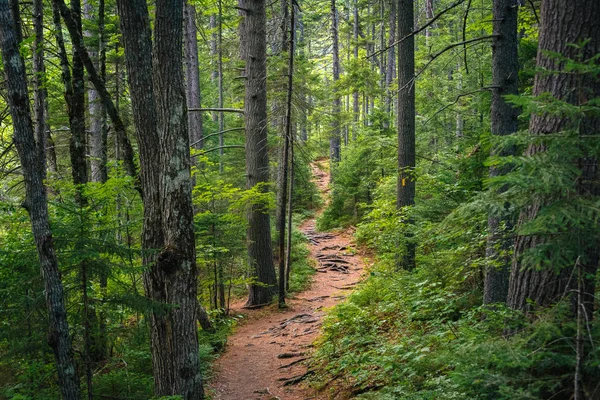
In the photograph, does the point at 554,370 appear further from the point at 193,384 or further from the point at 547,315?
the point at 193,384

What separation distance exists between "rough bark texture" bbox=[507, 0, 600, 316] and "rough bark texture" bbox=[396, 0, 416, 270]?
20.2ft

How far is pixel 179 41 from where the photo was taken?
5.22m

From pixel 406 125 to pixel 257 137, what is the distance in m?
4.09

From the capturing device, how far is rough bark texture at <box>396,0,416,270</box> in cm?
981

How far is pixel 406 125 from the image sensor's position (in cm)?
1010

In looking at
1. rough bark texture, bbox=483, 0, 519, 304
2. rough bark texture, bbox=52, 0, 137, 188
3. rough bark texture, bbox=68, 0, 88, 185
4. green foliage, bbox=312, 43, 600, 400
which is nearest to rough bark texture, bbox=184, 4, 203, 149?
green foliage, bbox=312, 43, 600, 400

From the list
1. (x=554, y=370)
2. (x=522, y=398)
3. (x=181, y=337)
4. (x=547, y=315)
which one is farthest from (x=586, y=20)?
(x=181, y=337)

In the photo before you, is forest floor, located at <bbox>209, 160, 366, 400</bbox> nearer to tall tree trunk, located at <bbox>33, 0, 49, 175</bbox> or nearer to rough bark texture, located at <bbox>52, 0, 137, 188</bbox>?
rough bark texture, located at <bbox>52, 0, 137, 188</bbox>

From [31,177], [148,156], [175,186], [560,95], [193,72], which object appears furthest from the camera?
[193,72]

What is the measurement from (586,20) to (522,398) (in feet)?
9.72

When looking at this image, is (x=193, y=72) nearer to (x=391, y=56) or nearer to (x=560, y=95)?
(x=391, y=56)

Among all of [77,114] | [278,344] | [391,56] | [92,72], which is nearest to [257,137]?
[77,114]

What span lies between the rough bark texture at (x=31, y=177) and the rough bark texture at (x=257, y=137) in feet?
21.6

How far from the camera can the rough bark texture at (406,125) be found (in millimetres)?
9812
